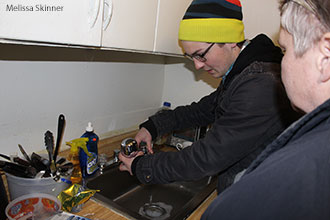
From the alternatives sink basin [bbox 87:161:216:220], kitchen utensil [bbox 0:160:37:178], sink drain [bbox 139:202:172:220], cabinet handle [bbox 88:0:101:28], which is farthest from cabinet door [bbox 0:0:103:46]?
sink drain [bbox 139:202:172:220]

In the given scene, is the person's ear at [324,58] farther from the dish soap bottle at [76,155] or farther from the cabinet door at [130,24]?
the dish soap bottle at [76,155]

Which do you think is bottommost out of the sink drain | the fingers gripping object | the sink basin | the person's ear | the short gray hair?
the sink drain

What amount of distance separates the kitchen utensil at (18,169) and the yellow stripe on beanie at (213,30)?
30.4 inches

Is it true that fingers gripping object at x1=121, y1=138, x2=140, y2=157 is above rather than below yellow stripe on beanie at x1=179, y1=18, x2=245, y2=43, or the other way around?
below

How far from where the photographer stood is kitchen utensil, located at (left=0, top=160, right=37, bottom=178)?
88 centimetres

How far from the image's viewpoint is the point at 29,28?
62 cm

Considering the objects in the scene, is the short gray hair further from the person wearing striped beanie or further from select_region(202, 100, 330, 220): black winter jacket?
the person wearing striped beanie

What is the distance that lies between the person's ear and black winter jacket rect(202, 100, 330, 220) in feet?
0.19

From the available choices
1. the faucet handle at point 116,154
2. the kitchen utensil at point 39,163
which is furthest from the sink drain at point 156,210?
the kitchen utensil at point 39,163

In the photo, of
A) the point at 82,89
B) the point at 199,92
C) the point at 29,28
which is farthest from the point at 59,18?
the point at 199,92

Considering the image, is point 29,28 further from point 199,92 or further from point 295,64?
point 199,92

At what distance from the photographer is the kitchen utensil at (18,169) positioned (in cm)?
88

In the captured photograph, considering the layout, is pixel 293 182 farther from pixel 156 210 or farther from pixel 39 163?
pixel 156 210

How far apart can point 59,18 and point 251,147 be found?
0.73 metres
